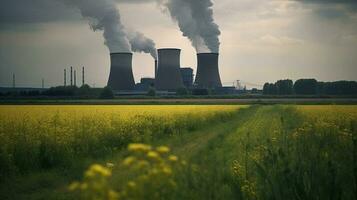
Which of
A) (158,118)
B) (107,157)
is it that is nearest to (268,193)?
(107,157)

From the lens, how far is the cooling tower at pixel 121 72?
45375 mm

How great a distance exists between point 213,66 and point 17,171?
40089mm

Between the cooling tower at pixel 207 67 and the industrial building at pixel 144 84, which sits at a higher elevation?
the cooling tower at pixel 207 67

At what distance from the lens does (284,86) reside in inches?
2798

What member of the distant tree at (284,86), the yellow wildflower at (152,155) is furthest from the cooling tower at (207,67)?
the yellow wildflower at (152,155)

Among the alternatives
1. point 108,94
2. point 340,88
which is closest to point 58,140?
point 108,94

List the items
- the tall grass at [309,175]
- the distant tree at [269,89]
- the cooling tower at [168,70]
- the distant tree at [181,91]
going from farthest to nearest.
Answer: the distant tree at [269,89], the distant tree at [181,91], the cooling tower at [168,70], the tall grass at [309,175]

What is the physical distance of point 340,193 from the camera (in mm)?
3545

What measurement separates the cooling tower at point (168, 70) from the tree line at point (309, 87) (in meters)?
22.6

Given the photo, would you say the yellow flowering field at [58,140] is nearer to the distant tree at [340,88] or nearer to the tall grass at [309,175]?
the tall grass at [309,175]

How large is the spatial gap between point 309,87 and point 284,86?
198 inches

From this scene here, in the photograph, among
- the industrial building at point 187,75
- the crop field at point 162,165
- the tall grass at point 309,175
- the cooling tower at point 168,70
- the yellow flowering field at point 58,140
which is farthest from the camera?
the industrial building at point 187,75

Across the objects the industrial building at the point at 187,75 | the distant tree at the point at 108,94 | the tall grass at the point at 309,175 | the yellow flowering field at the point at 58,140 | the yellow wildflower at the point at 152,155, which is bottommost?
the distant tree at the point at 108,94

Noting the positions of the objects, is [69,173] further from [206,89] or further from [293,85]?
[293,85]
